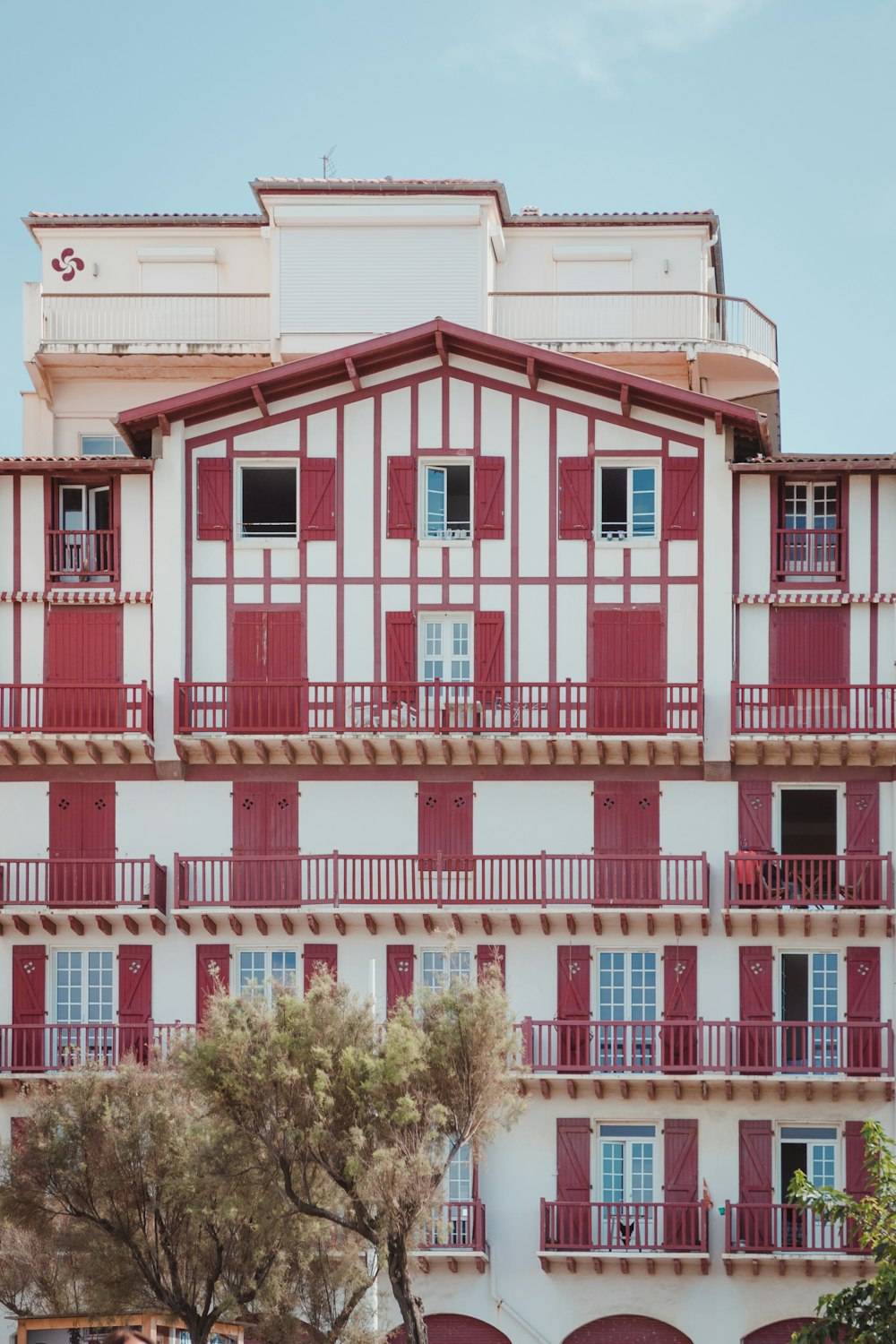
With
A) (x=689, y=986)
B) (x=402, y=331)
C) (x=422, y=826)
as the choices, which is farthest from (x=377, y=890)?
(x=402, y=331)

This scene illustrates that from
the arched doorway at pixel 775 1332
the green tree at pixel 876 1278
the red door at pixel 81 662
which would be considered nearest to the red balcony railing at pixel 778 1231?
the arched doorway at pixel 775 1332

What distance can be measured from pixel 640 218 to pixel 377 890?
19.3 m

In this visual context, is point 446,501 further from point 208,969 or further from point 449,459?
point 208,969

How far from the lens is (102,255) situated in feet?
248

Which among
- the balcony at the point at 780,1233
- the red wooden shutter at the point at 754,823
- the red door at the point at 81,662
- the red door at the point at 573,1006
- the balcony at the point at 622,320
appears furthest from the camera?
the balcony at the point at 622,320

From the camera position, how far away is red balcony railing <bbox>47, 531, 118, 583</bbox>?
67438mm

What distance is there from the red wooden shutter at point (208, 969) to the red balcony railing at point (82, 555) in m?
8.42

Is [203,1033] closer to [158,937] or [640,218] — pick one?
[158,937]

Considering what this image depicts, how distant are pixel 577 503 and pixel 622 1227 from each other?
15466 millimetres

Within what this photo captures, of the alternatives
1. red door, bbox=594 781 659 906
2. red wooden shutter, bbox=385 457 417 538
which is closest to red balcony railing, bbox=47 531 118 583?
red wooden shutter, bbox=385 457 417 538

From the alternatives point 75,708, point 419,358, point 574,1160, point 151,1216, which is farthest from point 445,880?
point 151,1216

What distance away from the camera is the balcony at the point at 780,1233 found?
63.5 metres

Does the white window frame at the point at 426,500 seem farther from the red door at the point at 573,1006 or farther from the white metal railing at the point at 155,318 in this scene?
the red door at the point at 573,1006

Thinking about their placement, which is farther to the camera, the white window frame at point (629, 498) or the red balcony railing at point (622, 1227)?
the white window frame at point (629, 498)
